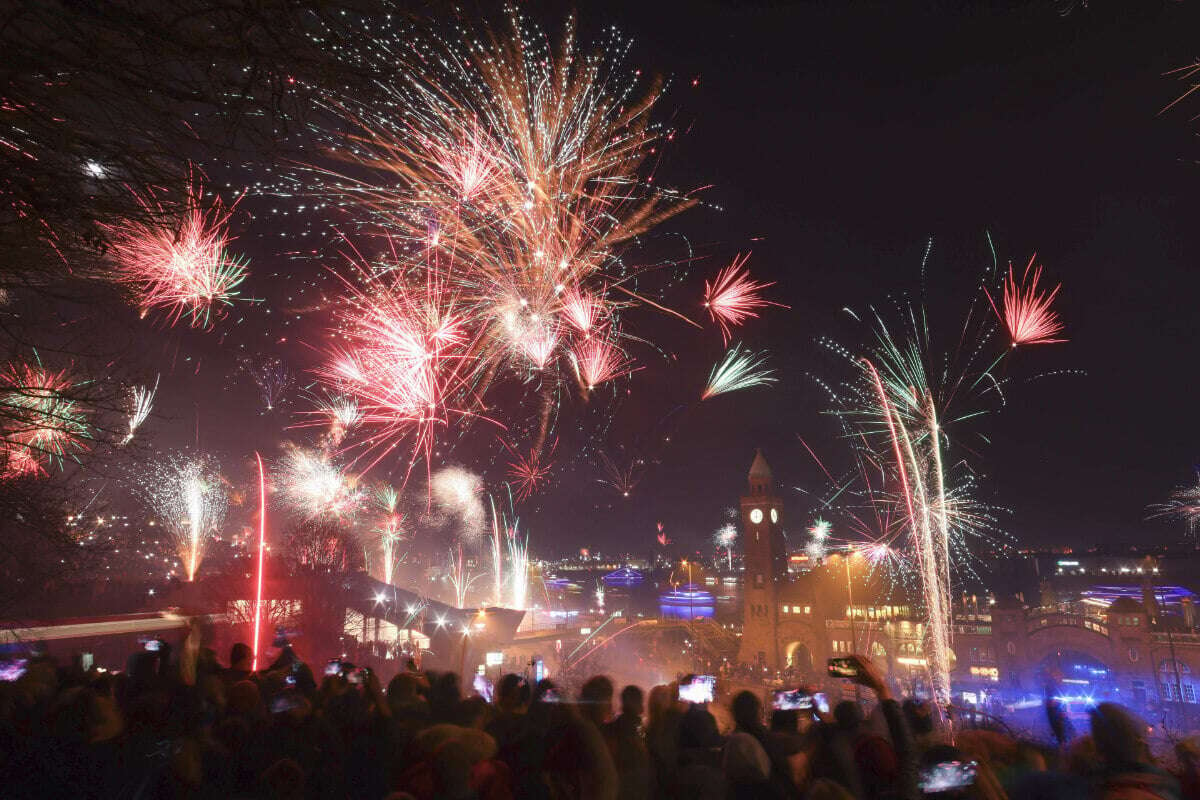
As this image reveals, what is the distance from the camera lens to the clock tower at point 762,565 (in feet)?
190

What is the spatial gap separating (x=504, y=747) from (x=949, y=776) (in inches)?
121

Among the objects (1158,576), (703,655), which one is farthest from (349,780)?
(1158,576)

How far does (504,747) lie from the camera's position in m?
4.82

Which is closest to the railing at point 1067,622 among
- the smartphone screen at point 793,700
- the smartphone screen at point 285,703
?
the smartphone screen at point 793,700

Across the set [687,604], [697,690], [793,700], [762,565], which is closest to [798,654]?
[762,565]

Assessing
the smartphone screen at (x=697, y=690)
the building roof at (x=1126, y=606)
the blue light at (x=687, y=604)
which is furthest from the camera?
the blue light at (x=687, y=604)

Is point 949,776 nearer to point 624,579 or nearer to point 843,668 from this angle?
point 843,668

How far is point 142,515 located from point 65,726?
97.9ft

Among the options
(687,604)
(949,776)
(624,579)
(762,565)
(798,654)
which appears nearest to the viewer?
(949,776)

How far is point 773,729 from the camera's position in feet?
17.0

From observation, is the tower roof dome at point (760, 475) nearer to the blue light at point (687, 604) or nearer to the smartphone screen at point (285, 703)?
the blue light at point (687, 604)

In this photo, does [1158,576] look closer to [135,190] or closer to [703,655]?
[703,655]

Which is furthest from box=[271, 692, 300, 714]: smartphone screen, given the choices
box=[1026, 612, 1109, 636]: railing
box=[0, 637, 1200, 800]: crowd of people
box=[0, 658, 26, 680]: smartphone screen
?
box=[1026, 612, 1109, 636]: railing

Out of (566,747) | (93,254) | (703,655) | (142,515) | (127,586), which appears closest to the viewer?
(566,747)
